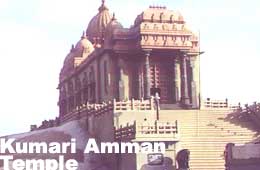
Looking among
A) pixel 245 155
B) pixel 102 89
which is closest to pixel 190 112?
pixel 102 89

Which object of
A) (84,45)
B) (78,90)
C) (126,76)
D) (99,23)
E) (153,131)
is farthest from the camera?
(99,23)

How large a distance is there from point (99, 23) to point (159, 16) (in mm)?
8435

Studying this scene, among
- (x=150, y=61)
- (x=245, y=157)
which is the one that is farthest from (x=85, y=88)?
(x=245, y=157)

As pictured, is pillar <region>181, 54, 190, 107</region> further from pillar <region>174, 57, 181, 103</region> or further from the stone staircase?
the stone staircase

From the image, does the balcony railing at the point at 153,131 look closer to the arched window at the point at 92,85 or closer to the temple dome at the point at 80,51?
the arched window at the point at 92,85

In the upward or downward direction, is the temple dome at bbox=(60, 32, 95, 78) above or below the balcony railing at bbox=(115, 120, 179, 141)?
above

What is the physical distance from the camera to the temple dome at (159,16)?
40844 millimetres

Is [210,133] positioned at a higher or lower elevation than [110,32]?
lower

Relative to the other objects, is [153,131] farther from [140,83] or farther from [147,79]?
[140,83]

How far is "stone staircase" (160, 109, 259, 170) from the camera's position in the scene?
100 ft

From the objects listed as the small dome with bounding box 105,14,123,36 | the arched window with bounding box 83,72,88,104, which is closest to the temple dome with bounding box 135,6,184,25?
the small dome with bounding box 105,14,123,36

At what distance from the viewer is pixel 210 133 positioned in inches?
Result: 1282

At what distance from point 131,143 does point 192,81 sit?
14045 mm

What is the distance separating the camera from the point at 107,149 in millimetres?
32219
